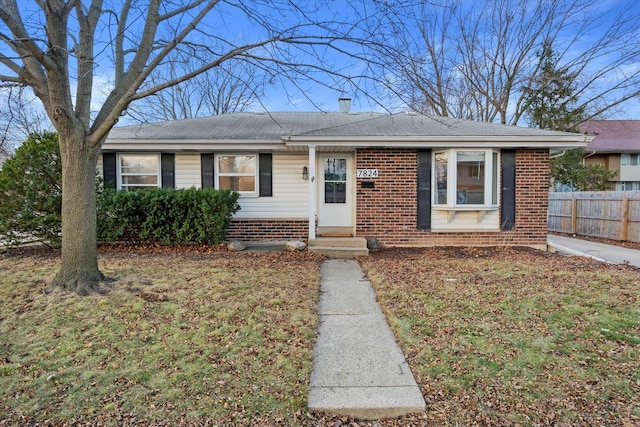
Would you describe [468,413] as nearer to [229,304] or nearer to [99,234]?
[229,304]

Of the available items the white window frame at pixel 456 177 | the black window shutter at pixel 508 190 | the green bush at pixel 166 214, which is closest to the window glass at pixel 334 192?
the white window frame at pixel 456 177

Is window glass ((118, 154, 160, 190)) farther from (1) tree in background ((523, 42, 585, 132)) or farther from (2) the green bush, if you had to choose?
(1) tree in background ((523, 42, 585, 132))

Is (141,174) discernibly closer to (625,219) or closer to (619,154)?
(625,219)

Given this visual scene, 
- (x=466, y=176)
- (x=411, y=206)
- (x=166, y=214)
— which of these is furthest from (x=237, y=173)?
(x=466, y=176)

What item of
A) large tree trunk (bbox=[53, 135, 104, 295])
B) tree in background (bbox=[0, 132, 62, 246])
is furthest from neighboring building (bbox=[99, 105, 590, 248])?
large tree trunk (bbox=[53, 135, 104, 295])

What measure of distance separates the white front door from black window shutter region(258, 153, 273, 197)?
1.28 meters

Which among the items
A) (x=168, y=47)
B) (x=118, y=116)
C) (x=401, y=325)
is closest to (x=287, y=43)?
(x=168, y=47)

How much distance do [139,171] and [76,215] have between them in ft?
16.2

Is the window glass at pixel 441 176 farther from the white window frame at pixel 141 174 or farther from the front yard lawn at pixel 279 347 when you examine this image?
the white window frame at pixel 141 174

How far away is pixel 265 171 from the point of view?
9398mm

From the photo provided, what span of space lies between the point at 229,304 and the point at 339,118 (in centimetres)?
859

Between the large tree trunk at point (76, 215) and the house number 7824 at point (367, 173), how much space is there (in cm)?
572

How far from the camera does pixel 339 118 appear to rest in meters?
11.8

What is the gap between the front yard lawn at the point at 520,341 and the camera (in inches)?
98.8
